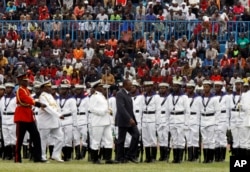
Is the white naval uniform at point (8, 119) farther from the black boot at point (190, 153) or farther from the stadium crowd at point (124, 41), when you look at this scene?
the stadium crowd at point (124, 41)

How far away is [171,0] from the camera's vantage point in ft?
190

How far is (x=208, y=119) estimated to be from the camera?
37344 mm

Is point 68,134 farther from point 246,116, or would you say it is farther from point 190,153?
point 246,116

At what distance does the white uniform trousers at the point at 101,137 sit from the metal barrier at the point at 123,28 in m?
18.8

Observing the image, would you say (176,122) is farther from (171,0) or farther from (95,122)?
(171,0)

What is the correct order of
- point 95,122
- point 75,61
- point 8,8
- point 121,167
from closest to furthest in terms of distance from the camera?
point 121,167 < point 95,122 < point 75,61 < point 8,8

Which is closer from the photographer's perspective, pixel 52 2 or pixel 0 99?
pixel 0 99

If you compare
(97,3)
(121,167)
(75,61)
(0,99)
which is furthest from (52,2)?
(121,167)

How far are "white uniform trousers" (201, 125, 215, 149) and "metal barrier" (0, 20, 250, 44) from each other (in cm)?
1721

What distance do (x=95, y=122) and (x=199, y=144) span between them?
134 inches

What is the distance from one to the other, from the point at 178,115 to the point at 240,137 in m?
1.74

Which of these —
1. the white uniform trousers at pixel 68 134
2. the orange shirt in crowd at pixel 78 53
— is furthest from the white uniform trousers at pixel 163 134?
the orange shirt in crowd at pixel 78 53

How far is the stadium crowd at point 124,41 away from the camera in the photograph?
168 ft

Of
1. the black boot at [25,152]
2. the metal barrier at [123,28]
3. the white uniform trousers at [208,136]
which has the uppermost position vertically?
the metal barrier at [123,28]
